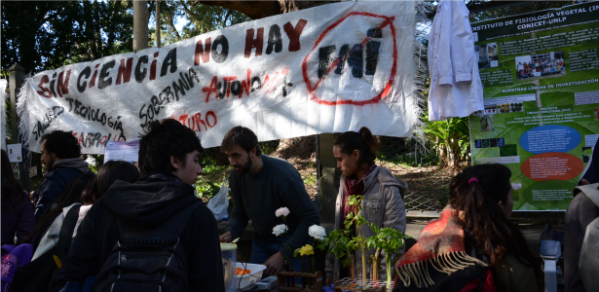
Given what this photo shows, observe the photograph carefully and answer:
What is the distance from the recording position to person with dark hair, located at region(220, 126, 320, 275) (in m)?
3.22

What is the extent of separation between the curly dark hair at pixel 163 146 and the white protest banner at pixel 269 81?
79.0 inches

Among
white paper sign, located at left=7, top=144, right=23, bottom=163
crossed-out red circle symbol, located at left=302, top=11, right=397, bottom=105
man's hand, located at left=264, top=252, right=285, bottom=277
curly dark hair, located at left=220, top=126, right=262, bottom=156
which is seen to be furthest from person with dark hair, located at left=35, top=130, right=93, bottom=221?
white paper sign, located at left=7, top=144, right=23, bottom=163

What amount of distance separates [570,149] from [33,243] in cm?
366

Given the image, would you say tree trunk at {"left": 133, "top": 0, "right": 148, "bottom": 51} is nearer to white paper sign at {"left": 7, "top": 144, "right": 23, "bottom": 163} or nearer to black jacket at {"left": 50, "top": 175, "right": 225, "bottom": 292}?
white paper sign at {"left": 7, "top": 144, "right": 23, "bottom": 163}

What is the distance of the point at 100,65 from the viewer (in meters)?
5.71

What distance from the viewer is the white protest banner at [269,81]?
3564mm

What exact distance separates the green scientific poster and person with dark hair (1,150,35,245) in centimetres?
347

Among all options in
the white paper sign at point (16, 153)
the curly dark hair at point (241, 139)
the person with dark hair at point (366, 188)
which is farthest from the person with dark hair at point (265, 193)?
the white paper sign at point (16, 153)

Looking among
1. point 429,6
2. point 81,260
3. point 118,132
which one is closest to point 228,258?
point 81,260

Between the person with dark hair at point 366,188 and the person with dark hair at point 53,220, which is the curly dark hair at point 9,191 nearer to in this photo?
the person with dark hair at point 53,220

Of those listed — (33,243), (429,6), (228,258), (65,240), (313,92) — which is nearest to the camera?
(65,240)

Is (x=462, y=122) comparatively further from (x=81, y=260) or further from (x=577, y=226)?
(x=81, y=260)

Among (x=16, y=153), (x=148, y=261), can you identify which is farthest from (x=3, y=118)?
(x=148, y=261)

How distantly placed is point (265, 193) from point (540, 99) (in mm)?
2132
